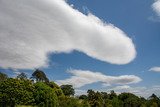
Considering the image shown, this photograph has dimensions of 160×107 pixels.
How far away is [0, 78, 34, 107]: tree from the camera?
102719 millimetres

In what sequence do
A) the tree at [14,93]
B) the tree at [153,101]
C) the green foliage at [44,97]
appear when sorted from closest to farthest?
the tree at [14,93] < the green foliage at [44,97] < the tree at [153,101]

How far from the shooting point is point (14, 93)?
104312 mm

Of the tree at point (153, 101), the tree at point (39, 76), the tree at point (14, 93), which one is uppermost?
the tree at point (39, 76)

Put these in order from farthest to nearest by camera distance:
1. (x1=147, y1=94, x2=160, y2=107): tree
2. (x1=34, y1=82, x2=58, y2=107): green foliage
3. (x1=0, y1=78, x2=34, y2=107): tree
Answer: (x1=147, y1=94, x2=160, y2=107): tree → (x1=34, y1=82, x2=58, y2=107): green foliage → (x1=0, y1=78, x2=34, y2=107): tree

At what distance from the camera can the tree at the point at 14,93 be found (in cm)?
10272

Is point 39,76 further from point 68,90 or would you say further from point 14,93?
point 14,93

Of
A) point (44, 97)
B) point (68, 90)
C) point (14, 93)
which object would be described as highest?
point (68, 90)

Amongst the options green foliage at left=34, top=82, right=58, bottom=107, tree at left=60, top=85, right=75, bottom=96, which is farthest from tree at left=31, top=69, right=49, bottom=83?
green foliage at left=34, top=82, right=58, bottom=107

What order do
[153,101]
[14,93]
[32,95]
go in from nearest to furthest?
[14,93] < [32,95] < [153,101]

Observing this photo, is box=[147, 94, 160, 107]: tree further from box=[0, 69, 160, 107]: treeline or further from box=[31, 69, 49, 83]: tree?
box=[31, 69, 49, 83]: tree

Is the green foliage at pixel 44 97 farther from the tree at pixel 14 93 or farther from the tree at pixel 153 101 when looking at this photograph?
the tree at pixel 153 101

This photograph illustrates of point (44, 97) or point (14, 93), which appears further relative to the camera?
point (44, 97)

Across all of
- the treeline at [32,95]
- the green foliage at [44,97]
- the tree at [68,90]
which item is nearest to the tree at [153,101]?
the treeline at [32,95]

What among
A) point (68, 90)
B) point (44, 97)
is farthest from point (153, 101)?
point (44, 97)
